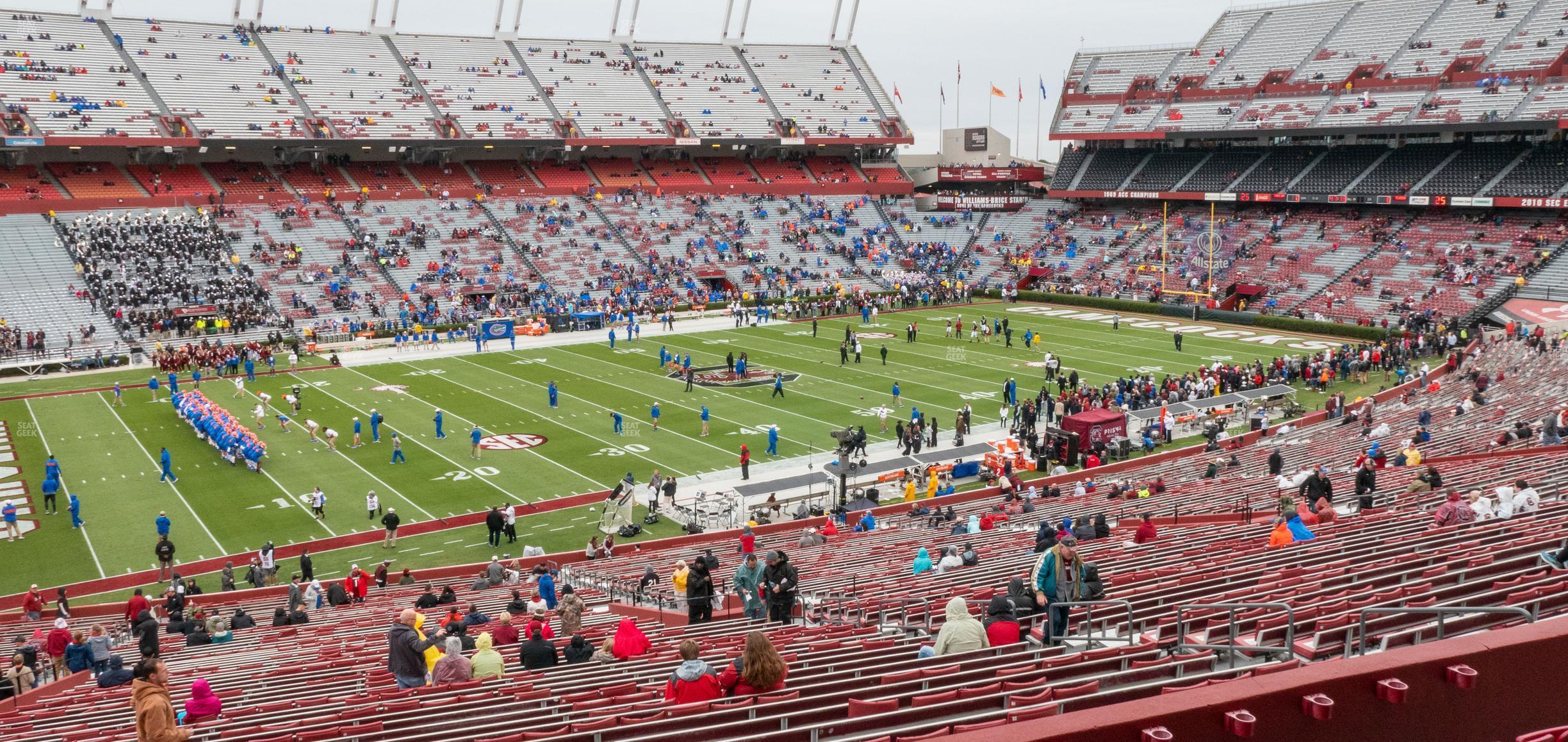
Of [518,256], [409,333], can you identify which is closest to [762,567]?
[409,333]

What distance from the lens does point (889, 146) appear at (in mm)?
76688

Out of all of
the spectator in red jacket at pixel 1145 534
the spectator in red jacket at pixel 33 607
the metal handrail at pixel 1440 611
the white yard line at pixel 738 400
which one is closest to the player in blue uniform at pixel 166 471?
the spectator in red jacket at pixel 33 607

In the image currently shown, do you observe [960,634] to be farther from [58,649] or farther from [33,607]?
[33,607]

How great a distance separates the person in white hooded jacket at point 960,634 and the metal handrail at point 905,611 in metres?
2.05

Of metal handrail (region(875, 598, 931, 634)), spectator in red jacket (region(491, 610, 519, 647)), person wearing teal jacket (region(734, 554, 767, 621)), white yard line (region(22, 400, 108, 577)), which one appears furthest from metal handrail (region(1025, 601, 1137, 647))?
white yard line (region(22, 400, 108, 577))

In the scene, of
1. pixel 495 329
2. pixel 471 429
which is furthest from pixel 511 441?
pixel 495 329

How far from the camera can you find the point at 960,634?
743 centimetres

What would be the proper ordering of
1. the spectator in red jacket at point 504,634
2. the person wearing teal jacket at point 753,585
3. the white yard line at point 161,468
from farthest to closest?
1. the white yard line at point 161,468
2. the spectator in red jacket at point 504,634
3. the person wearing teal jacket at point 753,585

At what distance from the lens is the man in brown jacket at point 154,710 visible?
6.45 meters

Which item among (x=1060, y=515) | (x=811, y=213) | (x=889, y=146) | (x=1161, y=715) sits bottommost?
(x=1060, y=515)

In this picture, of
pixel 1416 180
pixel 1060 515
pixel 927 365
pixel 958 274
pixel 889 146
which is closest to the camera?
pixel 1060 515

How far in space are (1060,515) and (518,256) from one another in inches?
1667

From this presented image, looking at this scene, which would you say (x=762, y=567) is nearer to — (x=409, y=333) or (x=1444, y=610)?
(x=1444, y=610)

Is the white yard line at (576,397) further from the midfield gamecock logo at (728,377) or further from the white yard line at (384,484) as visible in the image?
the white yard line at (384,484)
